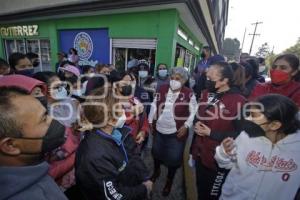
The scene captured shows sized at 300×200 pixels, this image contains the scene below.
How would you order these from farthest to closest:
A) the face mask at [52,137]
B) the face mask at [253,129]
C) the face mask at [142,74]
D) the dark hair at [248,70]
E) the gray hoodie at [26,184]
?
the face mask at [142,74]
the dark hair at [248,70]
the face mask at [253,129]
the face mask at [52,137]
the gray hoodie at [26,184]

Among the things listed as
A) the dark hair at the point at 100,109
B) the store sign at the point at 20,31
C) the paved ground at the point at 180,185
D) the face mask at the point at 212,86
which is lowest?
the paved ground at the point at 180,185

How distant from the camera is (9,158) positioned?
3.19ft

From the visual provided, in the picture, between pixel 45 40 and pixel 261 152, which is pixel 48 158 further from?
pixel 45 40

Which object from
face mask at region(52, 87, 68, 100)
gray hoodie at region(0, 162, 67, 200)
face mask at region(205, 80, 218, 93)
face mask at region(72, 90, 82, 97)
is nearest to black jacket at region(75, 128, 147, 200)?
gray hoodie at region(0, 162, 67, 200)

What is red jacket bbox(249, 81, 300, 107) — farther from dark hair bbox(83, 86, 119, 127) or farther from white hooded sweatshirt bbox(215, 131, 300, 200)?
dark hair bbox(83, 86, 119, 127)

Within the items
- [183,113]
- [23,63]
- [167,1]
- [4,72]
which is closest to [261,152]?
[183,113]

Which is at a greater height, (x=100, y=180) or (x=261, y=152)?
(x=261, y=152)

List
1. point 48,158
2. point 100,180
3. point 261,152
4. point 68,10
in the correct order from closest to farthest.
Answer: point 100,180, point 261,152, point 48,158, point 68,10

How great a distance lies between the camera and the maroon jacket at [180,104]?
9.01 feet

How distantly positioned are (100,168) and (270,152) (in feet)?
4.21

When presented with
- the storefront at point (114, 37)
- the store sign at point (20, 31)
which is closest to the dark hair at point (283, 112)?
the storefront at point (114, 37)

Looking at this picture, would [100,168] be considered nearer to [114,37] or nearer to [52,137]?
[52,137]

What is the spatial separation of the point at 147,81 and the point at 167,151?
1.86 meters

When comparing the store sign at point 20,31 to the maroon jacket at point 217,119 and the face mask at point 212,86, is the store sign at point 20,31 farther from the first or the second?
the maroon jacket at point 217,119
